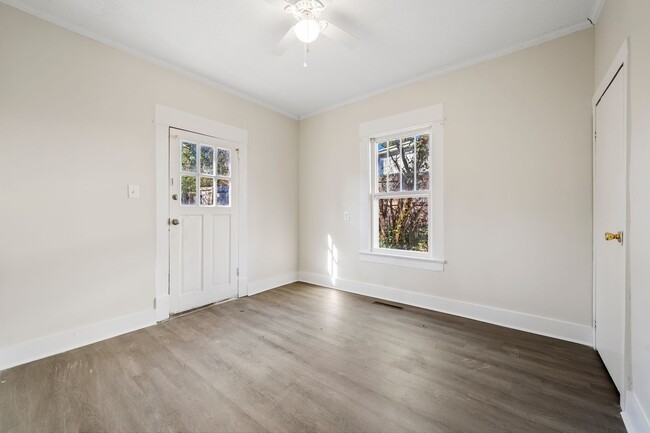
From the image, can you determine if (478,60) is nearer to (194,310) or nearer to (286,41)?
(286,41)

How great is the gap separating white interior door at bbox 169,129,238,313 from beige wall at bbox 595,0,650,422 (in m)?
3.52

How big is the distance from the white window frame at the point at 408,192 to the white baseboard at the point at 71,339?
263cm

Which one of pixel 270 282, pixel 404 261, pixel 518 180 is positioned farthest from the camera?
pixel 270 282

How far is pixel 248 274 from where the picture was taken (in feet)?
12.1

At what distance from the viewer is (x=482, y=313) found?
276 cm

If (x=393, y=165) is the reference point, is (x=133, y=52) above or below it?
above

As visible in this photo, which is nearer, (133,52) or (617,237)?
(617,237)

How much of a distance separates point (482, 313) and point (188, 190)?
11.3ft

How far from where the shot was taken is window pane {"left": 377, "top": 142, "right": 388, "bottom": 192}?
360 cm

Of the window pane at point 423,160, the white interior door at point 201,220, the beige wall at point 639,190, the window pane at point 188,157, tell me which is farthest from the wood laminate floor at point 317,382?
the window pane at point 188,157

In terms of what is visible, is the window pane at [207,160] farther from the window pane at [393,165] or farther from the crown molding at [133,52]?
the window pane at [393,165]

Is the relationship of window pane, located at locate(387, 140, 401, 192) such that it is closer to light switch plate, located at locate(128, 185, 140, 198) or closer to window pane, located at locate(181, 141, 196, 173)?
window pane, located at locate(181, 141, 196, 173)

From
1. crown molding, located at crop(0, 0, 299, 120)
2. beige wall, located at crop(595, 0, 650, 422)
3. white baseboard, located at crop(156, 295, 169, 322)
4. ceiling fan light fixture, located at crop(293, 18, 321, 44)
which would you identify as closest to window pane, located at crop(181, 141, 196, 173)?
crown molding, located at crop(0, 0, 299, 120)

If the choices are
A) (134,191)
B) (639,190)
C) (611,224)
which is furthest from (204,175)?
(611,224)
